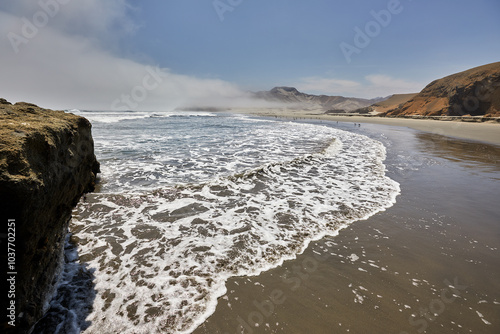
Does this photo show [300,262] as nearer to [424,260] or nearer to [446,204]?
[424,260]

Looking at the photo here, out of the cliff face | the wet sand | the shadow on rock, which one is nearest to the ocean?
the shadow on rock

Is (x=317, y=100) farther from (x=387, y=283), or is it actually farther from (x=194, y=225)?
(x=387, y=283)

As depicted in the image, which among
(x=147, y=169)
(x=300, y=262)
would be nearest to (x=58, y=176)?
(x=300, y=262)

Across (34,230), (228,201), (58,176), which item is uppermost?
(58,176)

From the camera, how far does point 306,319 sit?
2.37 metres

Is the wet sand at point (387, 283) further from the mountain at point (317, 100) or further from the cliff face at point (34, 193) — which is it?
the mountain at point (317, 100)

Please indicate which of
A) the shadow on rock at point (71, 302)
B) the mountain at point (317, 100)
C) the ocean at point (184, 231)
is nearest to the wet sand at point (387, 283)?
the ocean at point (184, 231)

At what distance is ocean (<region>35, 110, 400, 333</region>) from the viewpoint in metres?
2.53

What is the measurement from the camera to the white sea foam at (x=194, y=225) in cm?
263

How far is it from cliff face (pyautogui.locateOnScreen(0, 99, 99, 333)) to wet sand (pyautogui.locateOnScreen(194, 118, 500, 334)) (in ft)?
5.49

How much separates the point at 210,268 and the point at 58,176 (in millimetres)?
2272

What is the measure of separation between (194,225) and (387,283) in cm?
347

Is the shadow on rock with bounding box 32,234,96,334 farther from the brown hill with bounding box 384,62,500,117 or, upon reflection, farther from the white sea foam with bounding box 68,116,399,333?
the brown hill with bounding box 384,62,500,117

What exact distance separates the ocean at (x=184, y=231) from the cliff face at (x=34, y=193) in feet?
1.84
